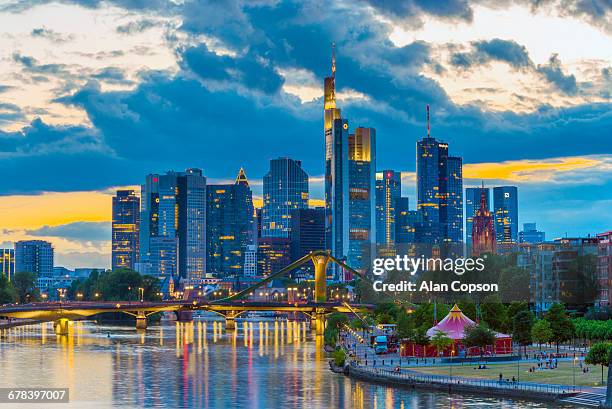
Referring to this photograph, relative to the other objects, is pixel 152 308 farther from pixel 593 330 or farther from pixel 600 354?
pixel 600 354

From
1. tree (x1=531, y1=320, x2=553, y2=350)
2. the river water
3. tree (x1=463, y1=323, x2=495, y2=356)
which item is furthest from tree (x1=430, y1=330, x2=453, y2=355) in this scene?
tree (x1=531, y1=320, x2=553, y2=350)

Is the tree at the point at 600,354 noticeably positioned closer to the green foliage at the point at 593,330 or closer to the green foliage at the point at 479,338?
the green foliage at the point at 479,338

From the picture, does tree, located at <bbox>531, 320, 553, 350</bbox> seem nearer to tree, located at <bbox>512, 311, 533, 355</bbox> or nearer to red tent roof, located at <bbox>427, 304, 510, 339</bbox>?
tree, located at <bbox>512, 311, 533, 355</bbox>

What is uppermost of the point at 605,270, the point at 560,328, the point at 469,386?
the point at 605,270

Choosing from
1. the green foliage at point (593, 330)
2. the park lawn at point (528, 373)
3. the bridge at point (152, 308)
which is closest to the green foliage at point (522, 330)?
the green foliage at point (593, 330)

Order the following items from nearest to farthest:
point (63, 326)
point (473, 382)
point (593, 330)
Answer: point (473, 382) → point (593, 330) → point (63, 326)

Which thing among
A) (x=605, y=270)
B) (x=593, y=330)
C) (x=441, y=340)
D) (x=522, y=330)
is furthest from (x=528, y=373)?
(x=605, y=270)

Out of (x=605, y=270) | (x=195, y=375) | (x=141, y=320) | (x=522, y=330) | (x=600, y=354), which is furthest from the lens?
(x=141, y=320)
